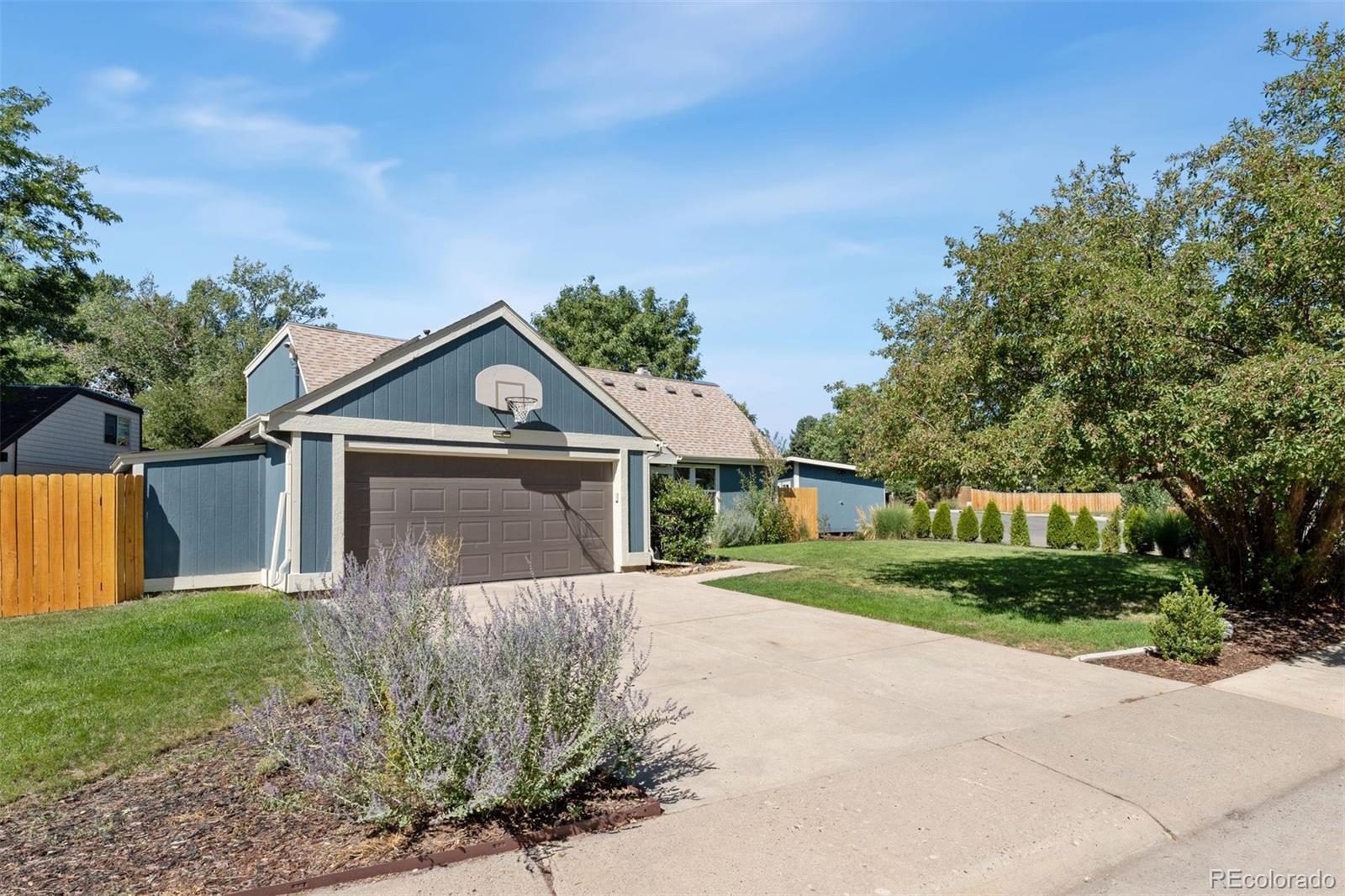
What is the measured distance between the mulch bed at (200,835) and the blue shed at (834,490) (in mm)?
19361

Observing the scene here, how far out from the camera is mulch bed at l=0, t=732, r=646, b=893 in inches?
125

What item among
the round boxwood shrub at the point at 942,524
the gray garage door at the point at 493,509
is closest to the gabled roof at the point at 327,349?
the gray garage door at the point at 493,509

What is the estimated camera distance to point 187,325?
122 ft

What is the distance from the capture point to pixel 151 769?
14.6ft

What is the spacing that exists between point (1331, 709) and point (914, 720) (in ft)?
11.6

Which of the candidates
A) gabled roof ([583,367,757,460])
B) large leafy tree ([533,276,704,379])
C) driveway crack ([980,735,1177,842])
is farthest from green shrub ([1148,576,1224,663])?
large leafy tree ([533,276,704,379])

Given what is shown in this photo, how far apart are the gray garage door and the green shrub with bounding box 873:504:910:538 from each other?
1229 centimetres

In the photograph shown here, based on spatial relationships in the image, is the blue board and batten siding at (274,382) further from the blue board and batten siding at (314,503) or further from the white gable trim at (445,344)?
the blue board and batten siding at (314,503)

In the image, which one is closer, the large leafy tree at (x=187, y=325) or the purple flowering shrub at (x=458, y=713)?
the purple flowering shrub at (x=458, y=713)

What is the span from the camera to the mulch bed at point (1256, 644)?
6957mm

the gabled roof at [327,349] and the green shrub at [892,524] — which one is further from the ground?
the gabled roof at [327,349]

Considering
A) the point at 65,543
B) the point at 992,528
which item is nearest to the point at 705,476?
the point at 992,528

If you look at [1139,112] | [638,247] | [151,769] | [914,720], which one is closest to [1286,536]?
[1139,112]

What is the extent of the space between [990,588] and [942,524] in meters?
11.4
